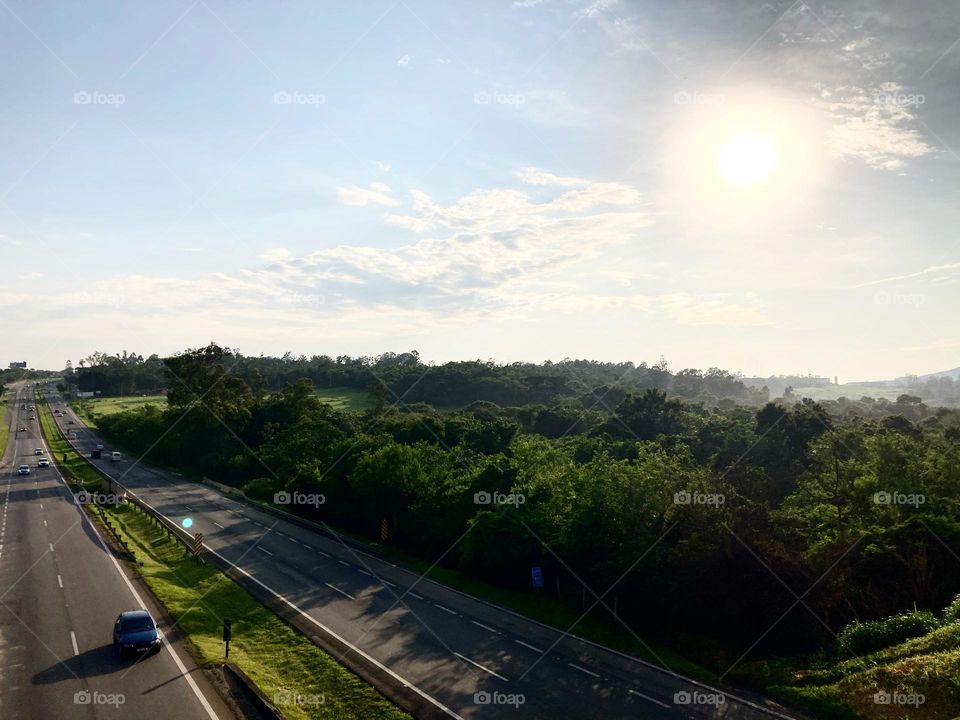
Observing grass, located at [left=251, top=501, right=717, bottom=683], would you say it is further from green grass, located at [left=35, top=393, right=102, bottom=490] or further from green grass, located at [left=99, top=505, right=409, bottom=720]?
green grass, located at [left=35, top=393, right=102, bottom=490]

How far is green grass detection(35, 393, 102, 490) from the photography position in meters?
72.2

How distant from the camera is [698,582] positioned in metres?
28.9

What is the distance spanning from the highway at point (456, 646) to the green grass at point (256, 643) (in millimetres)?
1675

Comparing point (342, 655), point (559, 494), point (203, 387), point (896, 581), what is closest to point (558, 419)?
point (203, 387)

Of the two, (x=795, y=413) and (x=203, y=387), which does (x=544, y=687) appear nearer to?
(x=795, y=413)

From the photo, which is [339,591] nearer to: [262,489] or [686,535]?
[686,535]

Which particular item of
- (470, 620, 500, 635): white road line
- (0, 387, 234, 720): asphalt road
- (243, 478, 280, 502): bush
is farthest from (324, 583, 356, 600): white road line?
(243, 478, 280, 502): bush

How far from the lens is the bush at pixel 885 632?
24328 mm

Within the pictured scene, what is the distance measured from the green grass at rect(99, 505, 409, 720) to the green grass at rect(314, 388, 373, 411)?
93.3m

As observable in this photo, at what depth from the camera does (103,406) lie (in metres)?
167

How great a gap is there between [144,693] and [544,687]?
1311 cm

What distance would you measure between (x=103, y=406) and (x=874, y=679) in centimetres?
18289

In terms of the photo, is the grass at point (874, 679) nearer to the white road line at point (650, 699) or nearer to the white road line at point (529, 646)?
the white road line at point (650, 699)

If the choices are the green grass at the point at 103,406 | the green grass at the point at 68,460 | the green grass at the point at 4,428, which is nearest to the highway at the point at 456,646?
the green grass at the point at 68,460
